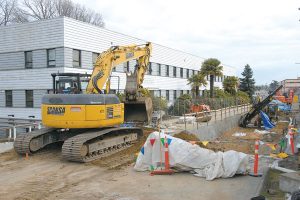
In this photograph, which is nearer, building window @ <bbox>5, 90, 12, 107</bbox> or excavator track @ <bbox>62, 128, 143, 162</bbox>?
excavator track @ <bbox>62, 128, 143, 162</bbox>

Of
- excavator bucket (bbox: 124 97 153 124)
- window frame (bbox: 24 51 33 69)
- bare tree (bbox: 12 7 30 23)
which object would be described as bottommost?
excavator bucket (bbox: 124 97 153 124)

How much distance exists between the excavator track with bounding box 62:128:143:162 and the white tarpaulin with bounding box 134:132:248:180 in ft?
6.11

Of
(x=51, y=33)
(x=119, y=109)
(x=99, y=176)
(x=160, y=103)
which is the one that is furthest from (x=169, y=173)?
(x=51, y=33)

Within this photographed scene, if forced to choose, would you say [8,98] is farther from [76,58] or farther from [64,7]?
[64,7]

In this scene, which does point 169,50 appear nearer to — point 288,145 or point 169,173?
point 288,145

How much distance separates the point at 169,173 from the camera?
962 centimetres

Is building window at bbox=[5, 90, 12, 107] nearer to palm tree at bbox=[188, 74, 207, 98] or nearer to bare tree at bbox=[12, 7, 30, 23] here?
palm tree at bbox=[188, 74, 207, 98]

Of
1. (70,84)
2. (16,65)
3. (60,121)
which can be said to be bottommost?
(60,121)

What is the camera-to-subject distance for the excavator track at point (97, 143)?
10727 millimetres

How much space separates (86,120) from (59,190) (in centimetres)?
344

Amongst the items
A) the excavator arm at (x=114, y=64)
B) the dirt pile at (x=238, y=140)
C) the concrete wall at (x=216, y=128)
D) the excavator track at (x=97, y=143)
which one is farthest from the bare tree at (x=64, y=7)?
the excavator track at (x=97, y=143)

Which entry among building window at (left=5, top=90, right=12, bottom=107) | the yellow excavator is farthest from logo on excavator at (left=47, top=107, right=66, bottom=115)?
building window at (left=5, top=90, right=12, bottom=107)

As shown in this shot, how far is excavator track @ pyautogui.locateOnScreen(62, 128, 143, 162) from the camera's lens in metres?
10.7

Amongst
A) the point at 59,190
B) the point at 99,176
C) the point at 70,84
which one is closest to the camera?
the point at 59,190
